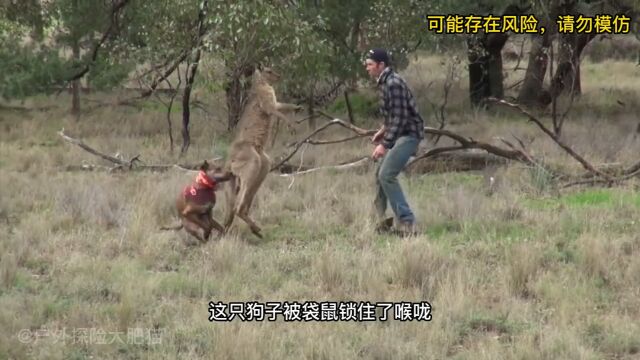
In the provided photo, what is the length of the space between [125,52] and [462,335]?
43.3 ft

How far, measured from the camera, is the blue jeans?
8.69 meters

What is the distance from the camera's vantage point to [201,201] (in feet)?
27.2

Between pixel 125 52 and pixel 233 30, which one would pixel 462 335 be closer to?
pixel 233 30

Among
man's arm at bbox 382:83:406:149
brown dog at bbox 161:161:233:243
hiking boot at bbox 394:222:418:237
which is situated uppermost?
man's arm at bbox 382:83:406:149

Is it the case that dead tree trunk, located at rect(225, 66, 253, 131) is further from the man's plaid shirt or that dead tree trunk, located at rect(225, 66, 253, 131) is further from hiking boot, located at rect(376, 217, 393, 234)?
hiking boot, located at rect(376, 217, 393, 234)

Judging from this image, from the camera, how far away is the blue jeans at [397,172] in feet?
28.5

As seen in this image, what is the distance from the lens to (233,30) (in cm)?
1220

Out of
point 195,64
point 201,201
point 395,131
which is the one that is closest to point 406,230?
point 395,131

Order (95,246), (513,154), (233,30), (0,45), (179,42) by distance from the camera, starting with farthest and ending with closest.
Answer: (0,45) → (179,42) → (233,30) → (513,154) → (95,246)

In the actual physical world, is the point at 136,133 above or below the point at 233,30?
below

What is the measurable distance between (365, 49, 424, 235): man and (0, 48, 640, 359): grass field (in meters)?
0.33

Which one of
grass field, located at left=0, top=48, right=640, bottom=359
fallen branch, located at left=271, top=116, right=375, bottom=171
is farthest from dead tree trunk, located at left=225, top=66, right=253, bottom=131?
grass field, located at left=0, top=48, right=640, bottom=359

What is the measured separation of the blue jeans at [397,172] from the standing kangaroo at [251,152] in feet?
3.64

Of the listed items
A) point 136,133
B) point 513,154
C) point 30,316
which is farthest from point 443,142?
point 30,316
